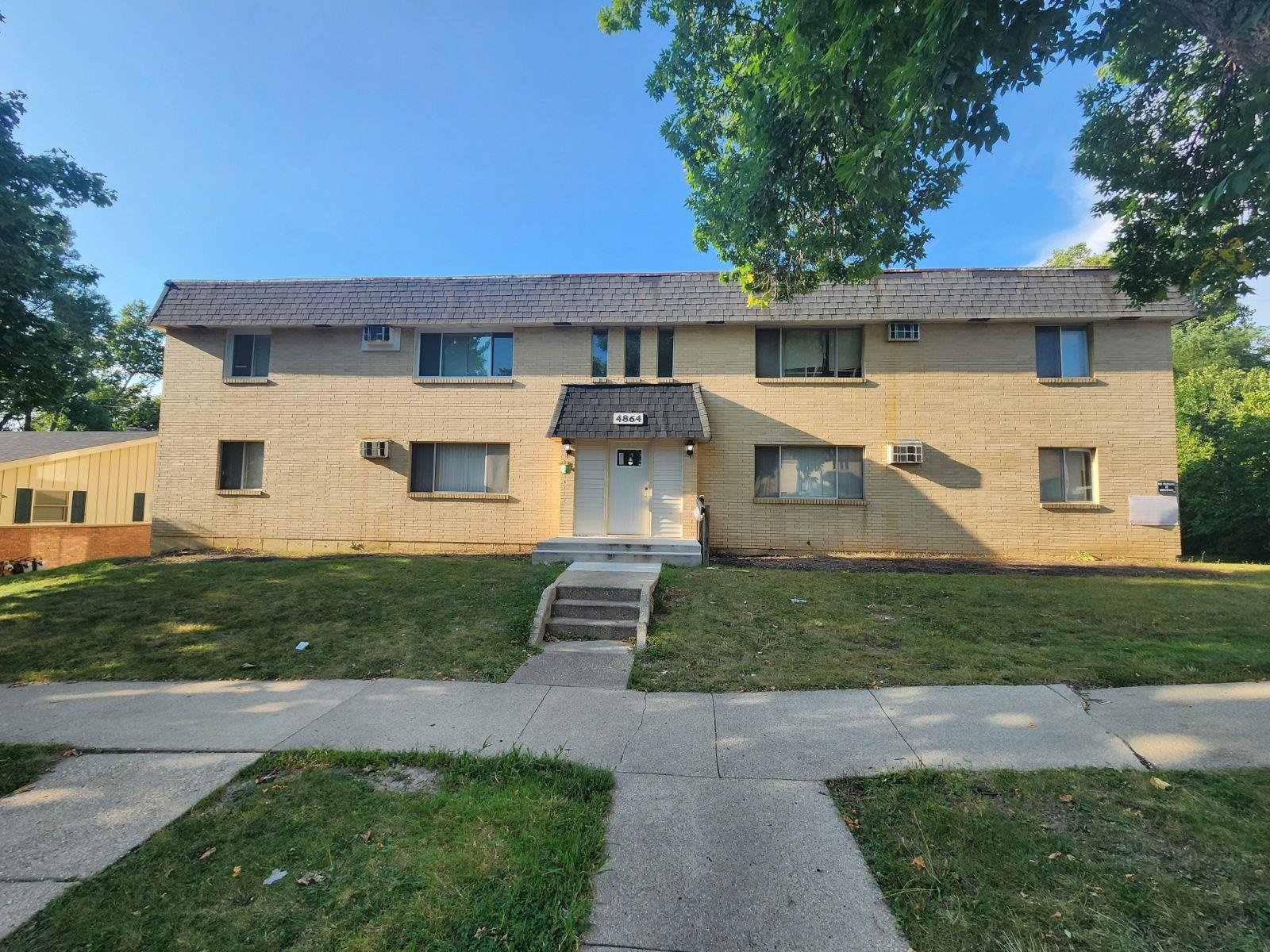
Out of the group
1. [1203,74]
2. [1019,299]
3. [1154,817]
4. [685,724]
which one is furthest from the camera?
[1019,299]

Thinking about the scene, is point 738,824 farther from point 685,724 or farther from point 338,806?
point 338,806

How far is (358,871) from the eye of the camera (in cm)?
266

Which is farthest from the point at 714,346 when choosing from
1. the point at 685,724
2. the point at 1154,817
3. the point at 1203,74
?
the point at 1154,817

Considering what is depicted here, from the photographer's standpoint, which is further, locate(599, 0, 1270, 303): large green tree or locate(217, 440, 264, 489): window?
locate(217, 440, 264, 489): window

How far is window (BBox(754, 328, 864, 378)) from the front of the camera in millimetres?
12961

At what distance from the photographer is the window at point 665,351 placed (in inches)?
516

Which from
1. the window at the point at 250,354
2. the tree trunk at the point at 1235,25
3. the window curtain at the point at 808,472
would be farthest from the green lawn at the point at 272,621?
the tree trunk at the point at 1235,25

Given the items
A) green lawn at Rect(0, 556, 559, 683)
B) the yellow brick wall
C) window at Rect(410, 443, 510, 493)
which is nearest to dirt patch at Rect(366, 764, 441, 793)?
green lawn at Rect(0, 556, 559, 683)

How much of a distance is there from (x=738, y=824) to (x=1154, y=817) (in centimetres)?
228

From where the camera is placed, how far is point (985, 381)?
495 inches

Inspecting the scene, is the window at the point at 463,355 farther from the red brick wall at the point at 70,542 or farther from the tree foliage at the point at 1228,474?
the tree foliage at the point at 1228,474

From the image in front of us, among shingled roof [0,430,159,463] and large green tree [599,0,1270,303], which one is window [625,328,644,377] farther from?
shingled roof [0,430,159,463]

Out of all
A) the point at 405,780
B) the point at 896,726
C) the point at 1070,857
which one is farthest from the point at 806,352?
the point at 405,780

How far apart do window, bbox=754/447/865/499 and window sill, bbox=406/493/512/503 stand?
5978 millimetres
